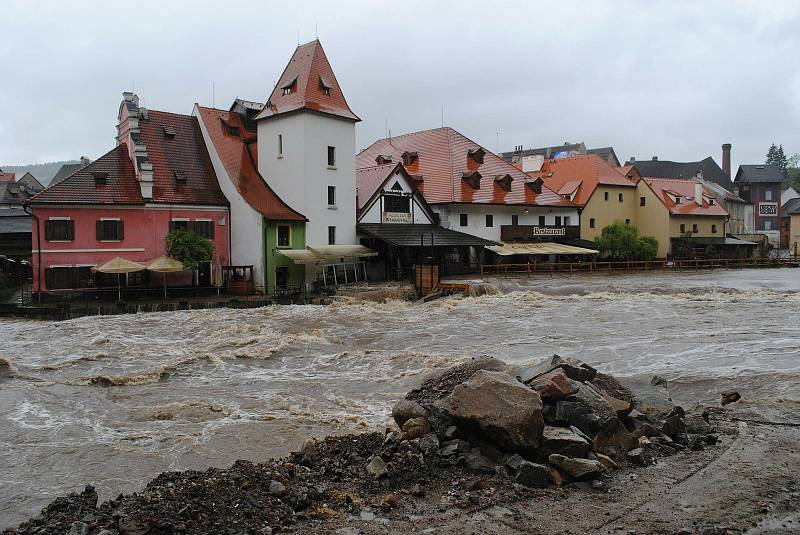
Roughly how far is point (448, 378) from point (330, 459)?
2876 mm

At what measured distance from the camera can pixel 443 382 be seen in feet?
38.8

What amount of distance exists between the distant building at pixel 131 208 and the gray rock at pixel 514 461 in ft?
94.1

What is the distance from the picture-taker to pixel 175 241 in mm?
34031

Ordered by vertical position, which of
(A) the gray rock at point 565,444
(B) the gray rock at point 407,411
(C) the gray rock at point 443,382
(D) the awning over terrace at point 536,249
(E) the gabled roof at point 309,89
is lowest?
(A) the gray rock at point 565,444

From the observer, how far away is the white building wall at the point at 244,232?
120 feet

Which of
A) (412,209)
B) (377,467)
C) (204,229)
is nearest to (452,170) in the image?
(412,209)

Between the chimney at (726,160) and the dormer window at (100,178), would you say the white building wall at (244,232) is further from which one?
the chimney at (726,160)

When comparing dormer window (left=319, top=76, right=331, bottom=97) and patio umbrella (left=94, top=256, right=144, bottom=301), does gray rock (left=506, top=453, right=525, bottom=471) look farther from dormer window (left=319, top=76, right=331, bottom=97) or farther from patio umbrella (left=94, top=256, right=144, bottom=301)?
dormer window (left=319, top=76, right=331, bottom=97)

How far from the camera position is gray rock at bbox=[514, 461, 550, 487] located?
9.14 meters

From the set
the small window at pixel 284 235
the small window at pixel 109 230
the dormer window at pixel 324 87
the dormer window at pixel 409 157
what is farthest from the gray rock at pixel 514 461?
the dormer window at pixel 409 157

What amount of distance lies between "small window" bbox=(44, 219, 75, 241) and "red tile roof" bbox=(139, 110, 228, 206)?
4.24 metres

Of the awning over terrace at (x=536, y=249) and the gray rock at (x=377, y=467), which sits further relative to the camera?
the awning over terrace at (x=536, y=249)

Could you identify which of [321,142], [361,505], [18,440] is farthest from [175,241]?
[361,505]

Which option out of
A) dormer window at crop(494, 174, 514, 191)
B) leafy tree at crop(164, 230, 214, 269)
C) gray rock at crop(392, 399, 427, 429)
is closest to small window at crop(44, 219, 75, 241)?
leafy tree at crop(164, 230, 214, 269)
